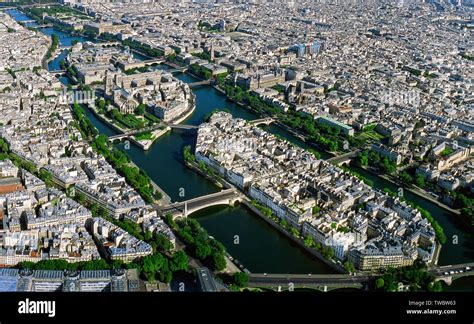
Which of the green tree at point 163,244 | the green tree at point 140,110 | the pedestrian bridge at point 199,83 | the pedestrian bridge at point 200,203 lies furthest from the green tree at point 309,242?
the pedestrian bridge at point 199,83

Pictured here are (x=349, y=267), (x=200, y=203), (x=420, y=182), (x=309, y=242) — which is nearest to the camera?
(x=349, y=267)

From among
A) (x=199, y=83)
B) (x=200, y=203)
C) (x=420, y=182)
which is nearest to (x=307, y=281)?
(x=200, y=203)

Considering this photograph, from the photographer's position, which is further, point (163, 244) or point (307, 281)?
point (163, 244)

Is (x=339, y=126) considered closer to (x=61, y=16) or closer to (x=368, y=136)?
(x=368, y=136)

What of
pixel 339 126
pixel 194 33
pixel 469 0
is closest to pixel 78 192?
pixel 339 126

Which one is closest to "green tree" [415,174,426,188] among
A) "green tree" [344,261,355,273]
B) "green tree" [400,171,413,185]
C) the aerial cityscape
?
the aerial cityscape

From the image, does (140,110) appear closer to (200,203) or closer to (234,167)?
(234,167)

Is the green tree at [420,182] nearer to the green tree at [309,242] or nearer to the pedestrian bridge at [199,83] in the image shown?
the green tree at [309,242]
